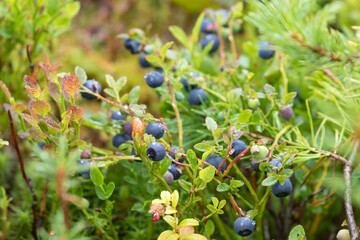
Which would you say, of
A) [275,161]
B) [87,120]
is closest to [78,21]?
[87,120]

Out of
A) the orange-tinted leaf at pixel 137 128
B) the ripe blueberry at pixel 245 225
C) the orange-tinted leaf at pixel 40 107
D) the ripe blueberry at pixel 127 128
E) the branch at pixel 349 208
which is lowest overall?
the ripe blueberry at pixel 245 225

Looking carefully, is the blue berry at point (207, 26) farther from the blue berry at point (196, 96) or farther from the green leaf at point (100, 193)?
the green leaf at point (100, 193)

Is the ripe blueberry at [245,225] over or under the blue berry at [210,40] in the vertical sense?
under

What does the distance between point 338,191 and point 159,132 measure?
397 mm

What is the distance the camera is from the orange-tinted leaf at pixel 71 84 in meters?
0.60

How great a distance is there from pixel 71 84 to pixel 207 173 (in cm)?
26

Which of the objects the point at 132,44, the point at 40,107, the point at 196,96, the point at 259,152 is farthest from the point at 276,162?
the point at 132,44

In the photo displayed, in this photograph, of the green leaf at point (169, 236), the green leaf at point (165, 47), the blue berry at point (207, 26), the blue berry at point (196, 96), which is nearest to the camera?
the green leaf at point (169, 236)

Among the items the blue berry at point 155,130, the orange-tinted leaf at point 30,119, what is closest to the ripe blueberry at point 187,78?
the blue berry at point 155,130

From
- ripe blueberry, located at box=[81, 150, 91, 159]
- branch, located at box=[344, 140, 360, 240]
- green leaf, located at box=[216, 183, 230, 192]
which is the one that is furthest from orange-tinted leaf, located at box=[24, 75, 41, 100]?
branch, located at box=[344, 140, 360, 240]

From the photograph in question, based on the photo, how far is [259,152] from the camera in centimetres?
60

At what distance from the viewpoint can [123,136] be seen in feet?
2.47

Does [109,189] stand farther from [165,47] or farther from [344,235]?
[344,235]

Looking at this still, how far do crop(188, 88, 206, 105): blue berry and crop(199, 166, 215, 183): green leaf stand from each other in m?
0.28
